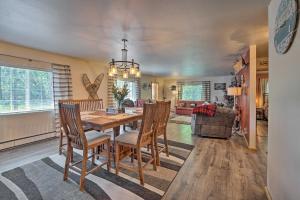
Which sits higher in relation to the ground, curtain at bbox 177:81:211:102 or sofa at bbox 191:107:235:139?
curtain at bbox 177:81:211:102

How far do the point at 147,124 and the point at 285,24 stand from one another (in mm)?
1700

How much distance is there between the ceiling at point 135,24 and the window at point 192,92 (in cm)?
623

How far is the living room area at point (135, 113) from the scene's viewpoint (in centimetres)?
167

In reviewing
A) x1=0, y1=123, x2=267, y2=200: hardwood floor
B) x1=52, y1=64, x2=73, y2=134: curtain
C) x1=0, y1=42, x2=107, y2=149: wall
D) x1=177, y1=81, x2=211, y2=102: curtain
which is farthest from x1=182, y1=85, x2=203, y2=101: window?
x1=52, y1=64, x2=73, y2=134: curtain

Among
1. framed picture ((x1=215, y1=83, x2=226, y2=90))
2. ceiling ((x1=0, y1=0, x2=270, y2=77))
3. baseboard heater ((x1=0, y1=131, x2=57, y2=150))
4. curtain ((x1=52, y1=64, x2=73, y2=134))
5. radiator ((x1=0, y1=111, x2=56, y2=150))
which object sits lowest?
baseboard heater ((x1=0, y1=131, x2=57, y2=150))

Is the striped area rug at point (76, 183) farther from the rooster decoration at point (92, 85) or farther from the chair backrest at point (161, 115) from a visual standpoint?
the rooster decoration at point (92, 85)

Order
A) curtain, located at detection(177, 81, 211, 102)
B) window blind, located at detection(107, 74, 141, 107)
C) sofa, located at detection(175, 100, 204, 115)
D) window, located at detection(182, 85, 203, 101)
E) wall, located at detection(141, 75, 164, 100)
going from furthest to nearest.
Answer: window, located at detection(182, 85, 203, 101) → curtain, located at detection(177, 81, 211, 102) → wall, located at detection(141, 75, 164, 100) → sofa, located at detection(175, 100, 204, 115) → window blind, located at detection(107, 74, 141, 107)

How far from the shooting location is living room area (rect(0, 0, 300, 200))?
1672 mm

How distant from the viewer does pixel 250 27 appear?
96.2 inches

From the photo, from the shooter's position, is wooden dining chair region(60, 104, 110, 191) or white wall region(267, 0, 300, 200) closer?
Result: white wall region(267, 0, 300, 200)

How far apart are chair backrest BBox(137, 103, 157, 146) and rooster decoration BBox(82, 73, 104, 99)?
3.21m

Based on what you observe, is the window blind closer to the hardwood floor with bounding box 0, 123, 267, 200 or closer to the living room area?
the living room area

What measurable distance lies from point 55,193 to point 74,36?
95.9 inches

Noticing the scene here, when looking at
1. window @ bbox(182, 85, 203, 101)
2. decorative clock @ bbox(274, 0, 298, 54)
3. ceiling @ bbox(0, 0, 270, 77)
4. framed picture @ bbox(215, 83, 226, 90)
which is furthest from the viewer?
window @ bbox(182, 85, 203, 101)
